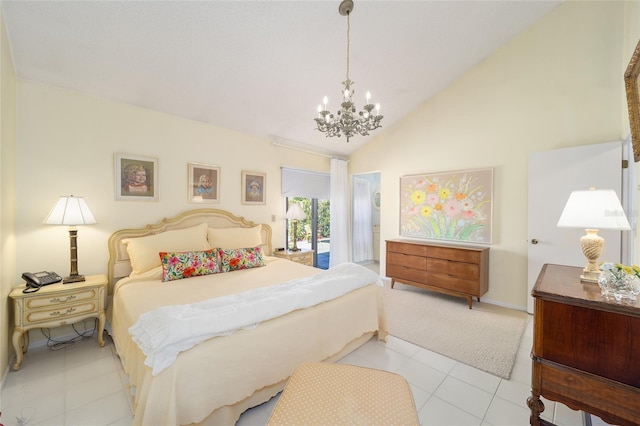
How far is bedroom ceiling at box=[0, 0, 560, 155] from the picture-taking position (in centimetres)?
201

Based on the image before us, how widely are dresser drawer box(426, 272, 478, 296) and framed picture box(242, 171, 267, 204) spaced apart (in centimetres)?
279

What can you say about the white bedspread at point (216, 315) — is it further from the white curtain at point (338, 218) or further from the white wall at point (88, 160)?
the white curtain at point (338, 218)

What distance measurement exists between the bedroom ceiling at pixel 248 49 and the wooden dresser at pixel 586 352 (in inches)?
107

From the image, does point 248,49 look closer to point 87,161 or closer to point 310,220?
point 87,161

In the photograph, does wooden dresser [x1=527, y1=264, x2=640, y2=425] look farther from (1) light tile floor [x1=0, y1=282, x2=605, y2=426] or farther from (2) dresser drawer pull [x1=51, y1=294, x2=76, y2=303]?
(2) dresser drawer pull [x1=51, y1=294, x2=76, y2=303]

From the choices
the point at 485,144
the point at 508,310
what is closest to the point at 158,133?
the point at 485,144

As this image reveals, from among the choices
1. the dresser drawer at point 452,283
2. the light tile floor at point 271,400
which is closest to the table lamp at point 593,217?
the light tile floor at point 271,400

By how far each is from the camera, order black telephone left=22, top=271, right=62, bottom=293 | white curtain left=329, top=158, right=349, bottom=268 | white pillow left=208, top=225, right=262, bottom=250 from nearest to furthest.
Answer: black telephone left=22, top=271, right=62, bottom=293, white pillow left=208, top=225, right=262, bottom=250, white curtain left=329, top=158, right=349, bottom=268

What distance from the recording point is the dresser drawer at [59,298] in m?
2.04

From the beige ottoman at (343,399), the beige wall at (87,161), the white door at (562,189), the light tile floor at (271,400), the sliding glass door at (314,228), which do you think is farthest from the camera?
the sliding glass door at (314,228)

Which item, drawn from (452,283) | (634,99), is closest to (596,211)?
(634,99)

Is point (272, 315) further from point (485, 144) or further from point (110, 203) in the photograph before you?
point (485, 144)

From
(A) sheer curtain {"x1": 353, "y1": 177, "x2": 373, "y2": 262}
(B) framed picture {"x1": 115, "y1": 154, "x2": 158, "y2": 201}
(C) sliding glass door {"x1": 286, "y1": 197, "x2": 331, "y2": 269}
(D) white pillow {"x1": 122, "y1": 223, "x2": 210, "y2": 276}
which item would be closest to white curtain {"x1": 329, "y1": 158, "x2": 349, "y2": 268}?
(C) sliding glass door {"x1": 286, "y1": 197, "x2": 331, "y2": 269}

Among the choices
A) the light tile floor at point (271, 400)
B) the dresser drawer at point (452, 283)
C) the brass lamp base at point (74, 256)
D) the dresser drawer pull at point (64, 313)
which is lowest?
the light tile floor at point (271, 400)
